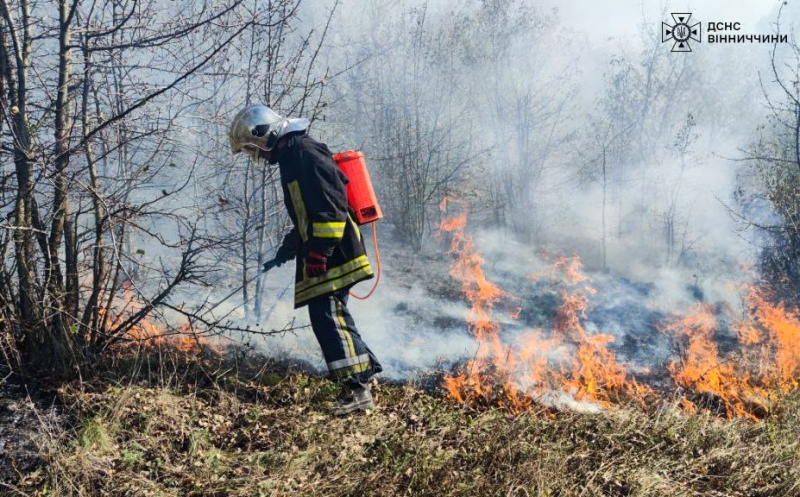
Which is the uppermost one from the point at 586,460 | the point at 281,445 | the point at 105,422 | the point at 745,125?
the point at 745,125

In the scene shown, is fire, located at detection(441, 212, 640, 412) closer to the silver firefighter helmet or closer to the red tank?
the red tank

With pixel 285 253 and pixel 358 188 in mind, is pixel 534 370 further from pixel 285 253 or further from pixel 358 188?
pixel 285 253

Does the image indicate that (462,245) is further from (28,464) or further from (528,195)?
(28,464)

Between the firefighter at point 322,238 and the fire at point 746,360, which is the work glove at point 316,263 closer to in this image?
the firefighter at point 322,238

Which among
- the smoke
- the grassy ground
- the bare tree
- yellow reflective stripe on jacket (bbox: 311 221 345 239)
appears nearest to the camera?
the grassy ground

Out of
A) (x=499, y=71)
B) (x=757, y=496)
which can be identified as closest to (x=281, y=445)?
(x=757, y=496)

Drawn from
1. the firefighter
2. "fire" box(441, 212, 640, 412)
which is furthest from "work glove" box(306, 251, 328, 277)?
"fire" box(441, 212, 640, 412)

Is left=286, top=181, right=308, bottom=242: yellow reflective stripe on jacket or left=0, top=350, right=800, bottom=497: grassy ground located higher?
left=286, top=181, right=308, bottom=242: yellow reflective stripe on jacket

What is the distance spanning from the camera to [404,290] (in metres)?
10.5

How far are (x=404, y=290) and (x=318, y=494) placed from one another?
7570mm

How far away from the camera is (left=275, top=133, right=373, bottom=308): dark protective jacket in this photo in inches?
148

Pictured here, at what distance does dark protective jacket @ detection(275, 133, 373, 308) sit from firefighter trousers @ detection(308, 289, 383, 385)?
105 mm

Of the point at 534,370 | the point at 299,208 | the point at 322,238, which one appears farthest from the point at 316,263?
the point at 534,370

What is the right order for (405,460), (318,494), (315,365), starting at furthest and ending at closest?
(315,365) → (405,460) → (318,494)
